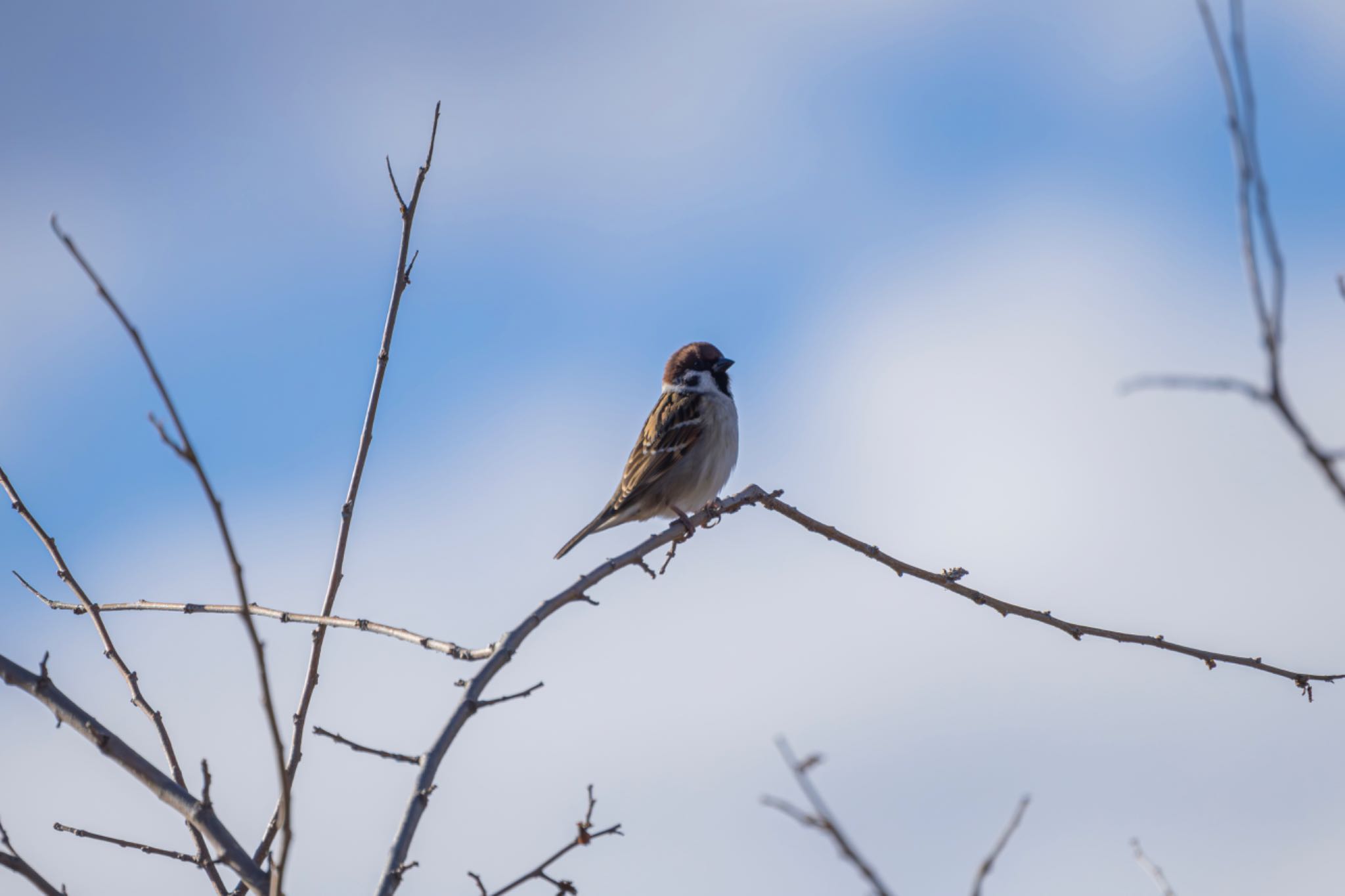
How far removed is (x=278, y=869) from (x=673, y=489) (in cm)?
641

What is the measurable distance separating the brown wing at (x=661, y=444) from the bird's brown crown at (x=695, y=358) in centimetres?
31

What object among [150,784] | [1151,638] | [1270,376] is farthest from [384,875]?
[1151,638]

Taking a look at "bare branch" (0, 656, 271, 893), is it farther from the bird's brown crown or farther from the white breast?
the bird's brown crown

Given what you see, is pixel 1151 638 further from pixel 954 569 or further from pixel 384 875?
pixel 384 875

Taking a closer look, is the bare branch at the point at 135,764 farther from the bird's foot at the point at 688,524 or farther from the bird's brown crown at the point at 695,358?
the bird's brown crown at the point at 695,358

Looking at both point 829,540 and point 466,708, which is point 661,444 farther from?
point 466,708

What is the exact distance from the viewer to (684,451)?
886cm

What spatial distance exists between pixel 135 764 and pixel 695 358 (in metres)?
7.04

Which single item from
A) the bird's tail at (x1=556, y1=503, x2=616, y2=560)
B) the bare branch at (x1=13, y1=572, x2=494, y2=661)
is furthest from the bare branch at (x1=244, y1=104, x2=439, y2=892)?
the bird's tail at (x1=556, y1=503, x2=616, y2=560)

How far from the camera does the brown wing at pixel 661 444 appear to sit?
338 inches

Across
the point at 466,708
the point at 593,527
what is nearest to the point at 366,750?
the point at 466,708

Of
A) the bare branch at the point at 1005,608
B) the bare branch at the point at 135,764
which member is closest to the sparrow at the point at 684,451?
the bare branch at the point at 1005,608

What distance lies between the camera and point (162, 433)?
2.53 metres

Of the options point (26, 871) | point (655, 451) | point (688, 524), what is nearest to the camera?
point (26, 871)
